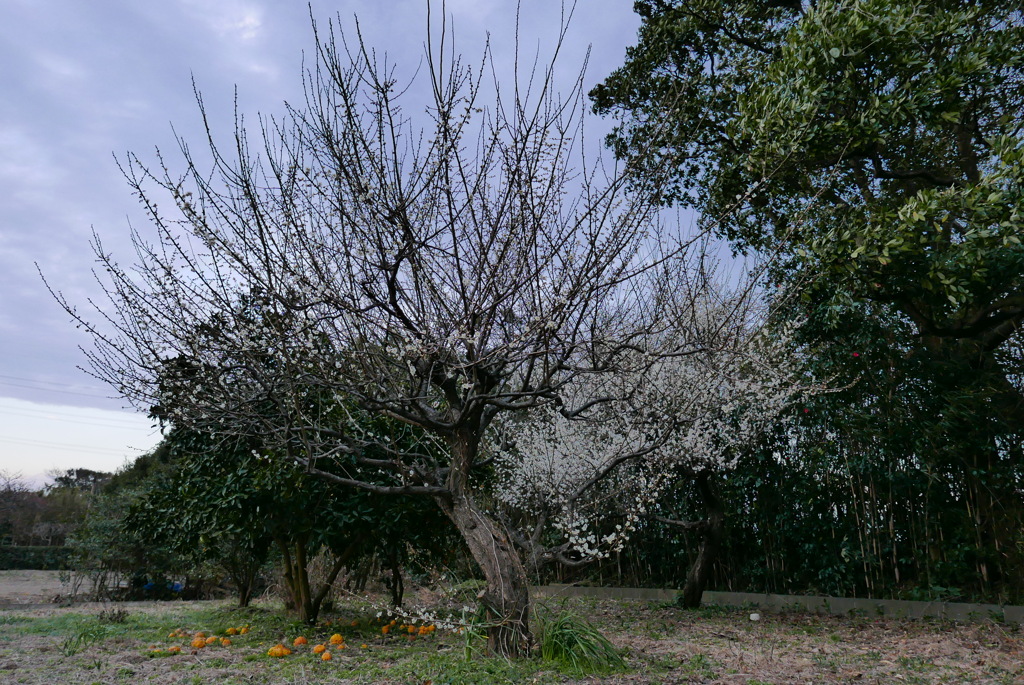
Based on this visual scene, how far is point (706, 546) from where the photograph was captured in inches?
246

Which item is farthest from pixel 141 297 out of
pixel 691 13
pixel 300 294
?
pixel 691 13

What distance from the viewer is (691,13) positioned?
6730mm

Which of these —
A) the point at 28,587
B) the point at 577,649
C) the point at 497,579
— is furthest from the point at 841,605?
the point at 28,587

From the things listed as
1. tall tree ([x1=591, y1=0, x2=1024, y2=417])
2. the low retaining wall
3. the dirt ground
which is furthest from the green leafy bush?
the dirt ground

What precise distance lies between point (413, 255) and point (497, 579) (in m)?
1.75

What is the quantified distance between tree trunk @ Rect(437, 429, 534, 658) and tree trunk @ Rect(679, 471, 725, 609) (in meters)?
3.13

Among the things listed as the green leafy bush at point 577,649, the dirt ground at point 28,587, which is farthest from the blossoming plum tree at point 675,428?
the dirt ground at point 28,587

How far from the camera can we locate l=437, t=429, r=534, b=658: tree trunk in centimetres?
344

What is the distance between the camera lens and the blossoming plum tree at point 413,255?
10.8 ft

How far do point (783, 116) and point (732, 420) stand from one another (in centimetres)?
307

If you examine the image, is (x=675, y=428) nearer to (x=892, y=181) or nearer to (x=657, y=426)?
(x=657, y=426)

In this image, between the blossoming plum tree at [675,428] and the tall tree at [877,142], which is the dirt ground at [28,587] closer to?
the blossoming plum tree at [675,428]

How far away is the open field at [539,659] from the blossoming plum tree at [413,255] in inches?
26.3

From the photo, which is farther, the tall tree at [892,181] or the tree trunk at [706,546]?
the tree trunk at [706,546]
